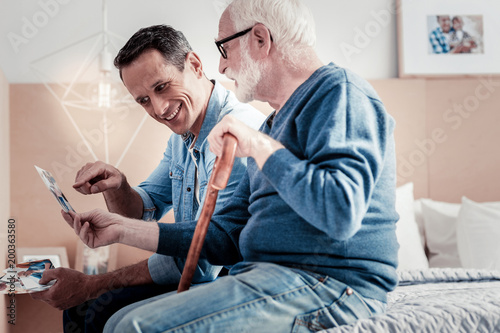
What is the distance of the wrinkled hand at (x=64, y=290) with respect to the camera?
130 centimetres

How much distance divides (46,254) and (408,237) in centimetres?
161

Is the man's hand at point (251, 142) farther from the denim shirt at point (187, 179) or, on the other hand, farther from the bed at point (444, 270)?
the denim shirt at point (187, 179)

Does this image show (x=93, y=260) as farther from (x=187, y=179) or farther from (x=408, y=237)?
(x=408, y=237)

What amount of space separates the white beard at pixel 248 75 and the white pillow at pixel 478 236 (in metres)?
1.49

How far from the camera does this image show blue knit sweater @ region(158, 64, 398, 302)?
83cm

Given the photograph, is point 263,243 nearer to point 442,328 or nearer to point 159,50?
point 442,328

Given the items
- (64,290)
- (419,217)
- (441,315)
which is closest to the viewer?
(441,315)

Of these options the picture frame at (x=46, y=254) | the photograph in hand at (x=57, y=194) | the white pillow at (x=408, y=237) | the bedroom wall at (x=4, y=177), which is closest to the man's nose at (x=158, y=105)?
the photograph in hand at (x=57, y=194)

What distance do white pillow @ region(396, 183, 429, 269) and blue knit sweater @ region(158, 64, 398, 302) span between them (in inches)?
55.7

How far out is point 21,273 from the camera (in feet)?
4.50

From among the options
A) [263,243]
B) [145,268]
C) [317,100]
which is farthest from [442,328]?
[145,268]

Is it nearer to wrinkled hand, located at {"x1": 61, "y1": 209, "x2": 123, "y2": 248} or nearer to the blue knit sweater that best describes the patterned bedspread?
the blue knit sweater

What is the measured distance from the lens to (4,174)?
2369mm

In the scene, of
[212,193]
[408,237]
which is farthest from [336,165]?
[408,237]
